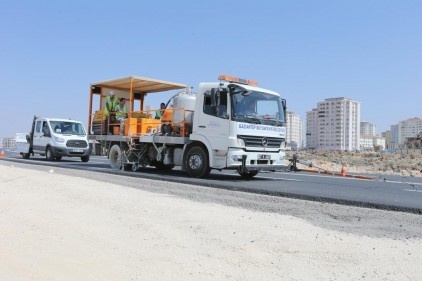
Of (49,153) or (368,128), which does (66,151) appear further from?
(368,128)

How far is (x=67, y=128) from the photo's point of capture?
2302 centimetres

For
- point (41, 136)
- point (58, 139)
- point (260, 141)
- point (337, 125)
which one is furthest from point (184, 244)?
point (337, 125)

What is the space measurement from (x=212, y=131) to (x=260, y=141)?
57.4 inches

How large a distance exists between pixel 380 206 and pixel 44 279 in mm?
6464

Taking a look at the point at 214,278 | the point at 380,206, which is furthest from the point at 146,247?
the point at 380,206

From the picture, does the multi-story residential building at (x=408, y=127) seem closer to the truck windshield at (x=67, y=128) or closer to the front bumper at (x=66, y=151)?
the truck windshield at (x=67, y=128)

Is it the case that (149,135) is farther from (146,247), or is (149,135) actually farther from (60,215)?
(146,247)

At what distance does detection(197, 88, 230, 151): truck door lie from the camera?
1238 cm

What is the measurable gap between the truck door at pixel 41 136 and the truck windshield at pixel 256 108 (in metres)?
13.9

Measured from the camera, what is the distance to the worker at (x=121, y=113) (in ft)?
52.3

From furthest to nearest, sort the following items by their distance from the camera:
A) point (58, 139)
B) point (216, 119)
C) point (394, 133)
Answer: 1. point (394, 133)
2. point (58, 139)
3. point (216, 119)

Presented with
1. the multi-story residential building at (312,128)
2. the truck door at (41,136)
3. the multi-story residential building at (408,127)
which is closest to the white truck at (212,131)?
the truck door at (41,136)

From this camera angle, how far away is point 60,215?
23.8 feet

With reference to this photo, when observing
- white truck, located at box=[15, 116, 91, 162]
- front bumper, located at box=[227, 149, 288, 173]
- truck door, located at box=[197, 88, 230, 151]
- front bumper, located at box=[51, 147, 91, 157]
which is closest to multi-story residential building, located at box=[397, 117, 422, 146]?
white truck, located at box=[15, 116, 91, 162]
